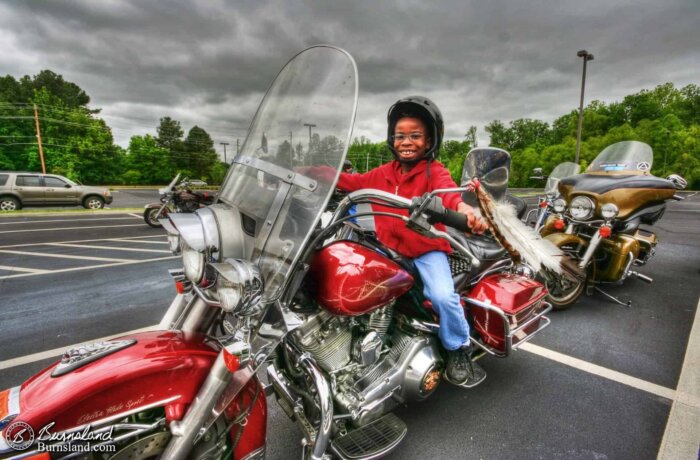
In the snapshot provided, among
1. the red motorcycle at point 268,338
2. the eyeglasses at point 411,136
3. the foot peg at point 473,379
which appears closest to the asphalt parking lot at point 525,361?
the foot peg at point 473,379

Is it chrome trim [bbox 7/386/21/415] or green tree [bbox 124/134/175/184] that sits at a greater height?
green tree [bbox 124/134/175/184]

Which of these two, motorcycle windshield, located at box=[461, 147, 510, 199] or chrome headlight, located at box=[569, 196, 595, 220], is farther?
chrome headlight, located at box=[569, 196, 595, 220]

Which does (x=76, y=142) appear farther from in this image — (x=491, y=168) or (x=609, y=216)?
(x=609, y=216)

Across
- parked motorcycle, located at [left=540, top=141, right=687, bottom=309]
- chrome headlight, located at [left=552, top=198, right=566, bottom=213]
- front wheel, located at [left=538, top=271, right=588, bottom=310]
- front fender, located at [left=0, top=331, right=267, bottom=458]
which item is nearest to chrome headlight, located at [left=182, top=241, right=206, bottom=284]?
front fender, located at [left=0, top=331, right=267, bottom=458]

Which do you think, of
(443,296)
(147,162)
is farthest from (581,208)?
(147,162)

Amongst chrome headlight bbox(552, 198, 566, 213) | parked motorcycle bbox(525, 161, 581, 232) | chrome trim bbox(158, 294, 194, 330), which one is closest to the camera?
chrome trim bbox(158, 294, 194, 330)

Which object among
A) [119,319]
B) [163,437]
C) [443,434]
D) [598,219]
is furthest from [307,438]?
[598,219]

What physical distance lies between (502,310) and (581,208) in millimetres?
2903

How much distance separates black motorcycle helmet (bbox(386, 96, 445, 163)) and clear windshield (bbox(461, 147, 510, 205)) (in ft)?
4.45

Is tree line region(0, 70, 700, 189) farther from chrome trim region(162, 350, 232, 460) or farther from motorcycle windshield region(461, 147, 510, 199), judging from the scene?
chrome trim region(162, 350, 232, 460)

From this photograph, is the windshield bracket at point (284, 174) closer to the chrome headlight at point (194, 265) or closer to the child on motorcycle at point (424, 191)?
the chrome headlight at point (194, 265)

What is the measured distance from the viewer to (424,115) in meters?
2.20

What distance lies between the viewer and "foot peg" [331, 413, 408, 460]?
1.83m

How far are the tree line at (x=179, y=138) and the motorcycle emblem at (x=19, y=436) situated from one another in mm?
28068
